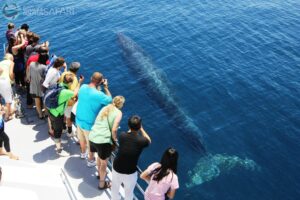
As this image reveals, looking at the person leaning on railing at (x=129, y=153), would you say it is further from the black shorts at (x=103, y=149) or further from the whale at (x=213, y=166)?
the whale at (x=213, y=166)

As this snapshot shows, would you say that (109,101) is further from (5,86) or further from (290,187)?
(290,187)

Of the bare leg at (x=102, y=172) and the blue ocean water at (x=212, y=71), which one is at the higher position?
the bare leg at (x=102, y=172)

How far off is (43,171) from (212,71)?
709 inches

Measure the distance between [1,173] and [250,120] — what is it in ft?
51.0

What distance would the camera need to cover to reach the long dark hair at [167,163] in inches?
323

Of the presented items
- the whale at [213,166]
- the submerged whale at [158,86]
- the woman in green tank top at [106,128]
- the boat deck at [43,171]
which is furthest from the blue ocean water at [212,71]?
the woman in green tank top at [106,128]

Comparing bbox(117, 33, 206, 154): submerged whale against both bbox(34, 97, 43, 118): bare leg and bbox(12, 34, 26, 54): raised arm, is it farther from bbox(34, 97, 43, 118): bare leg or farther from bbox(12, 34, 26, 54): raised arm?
bbox(12, 34, 26, 54): raised arm

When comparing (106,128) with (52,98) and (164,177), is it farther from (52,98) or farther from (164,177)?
(52,98)

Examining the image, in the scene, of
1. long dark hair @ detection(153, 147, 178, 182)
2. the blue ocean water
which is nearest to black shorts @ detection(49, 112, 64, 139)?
long dark hair @ detection(153, 147, 178, 182)

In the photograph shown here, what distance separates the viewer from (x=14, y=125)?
1332 cm

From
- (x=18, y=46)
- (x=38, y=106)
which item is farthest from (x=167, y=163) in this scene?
(x=18, y=46)

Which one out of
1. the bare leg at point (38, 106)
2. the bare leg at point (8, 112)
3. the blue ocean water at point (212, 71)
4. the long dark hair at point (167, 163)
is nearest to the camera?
the long dark hair at point (167, 163)

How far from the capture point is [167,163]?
832cm

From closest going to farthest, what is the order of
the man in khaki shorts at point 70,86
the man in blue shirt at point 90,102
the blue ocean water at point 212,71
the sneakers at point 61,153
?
the man in blue shirt at point 90,102
the man in khaki shorts at point 70,86
the sneakers at point 61,153
the blue ocean water at point 212,71
